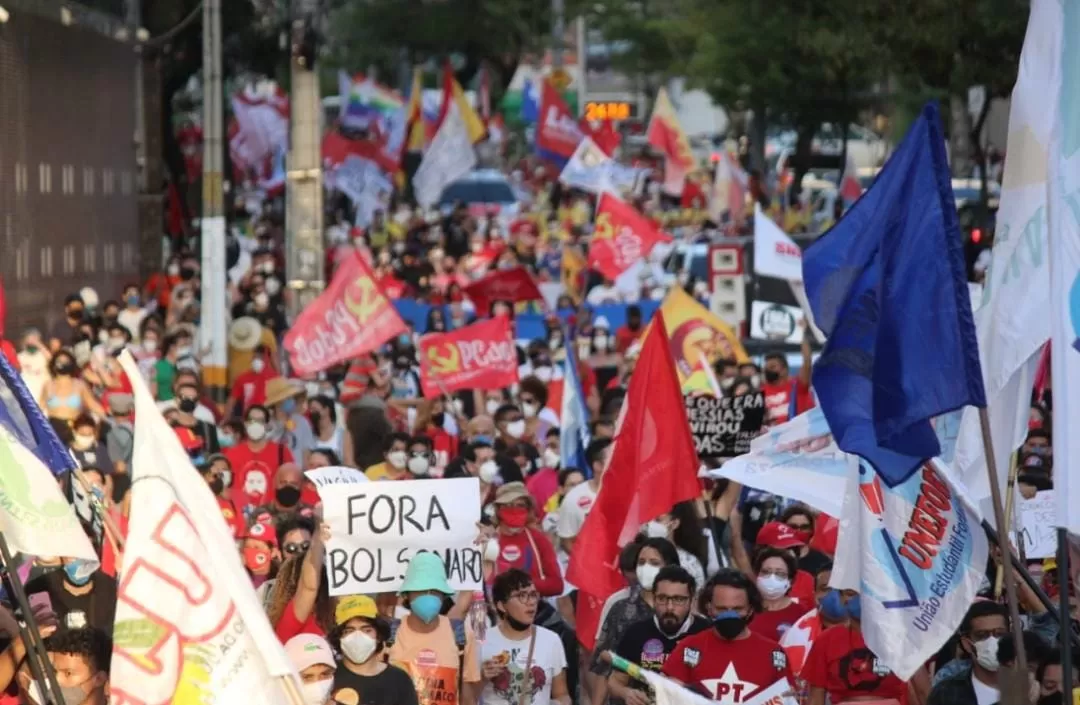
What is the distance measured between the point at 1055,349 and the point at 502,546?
4283 mm

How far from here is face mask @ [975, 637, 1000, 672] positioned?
8664 mm

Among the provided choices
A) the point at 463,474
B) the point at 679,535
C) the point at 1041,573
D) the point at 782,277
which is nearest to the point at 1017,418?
the point at 1041,573

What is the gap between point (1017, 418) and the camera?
8516mm

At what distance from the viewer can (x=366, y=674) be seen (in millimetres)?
8695

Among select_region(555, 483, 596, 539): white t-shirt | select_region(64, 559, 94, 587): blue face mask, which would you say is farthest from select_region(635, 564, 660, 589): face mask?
select_region(64, 559, 94, 587): blue face mask

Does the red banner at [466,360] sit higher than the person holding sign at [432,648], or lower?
higher

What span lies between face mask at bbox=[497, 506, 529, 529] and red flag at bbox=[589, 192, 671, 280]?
13.2 metres

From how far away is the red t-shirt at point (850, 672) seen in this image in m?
9.26

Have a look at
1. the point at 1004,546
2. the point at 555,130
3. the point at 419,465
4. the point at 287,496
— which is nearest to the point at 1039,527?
the point at 419,465

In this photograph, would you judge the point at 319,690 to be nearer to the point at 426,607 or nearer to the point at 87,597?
the point at 426,607

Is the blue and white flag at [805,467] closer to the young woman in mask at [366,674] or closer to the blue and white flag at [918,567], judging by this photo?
the blue and white flag at [918,567]

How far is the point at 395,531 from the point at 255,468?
164 inches

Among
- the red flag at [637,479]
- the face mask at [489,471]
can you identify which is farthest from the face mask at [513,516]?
the face mask at [489,471]

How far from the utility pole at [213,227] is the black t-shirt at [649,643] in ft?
39.4
